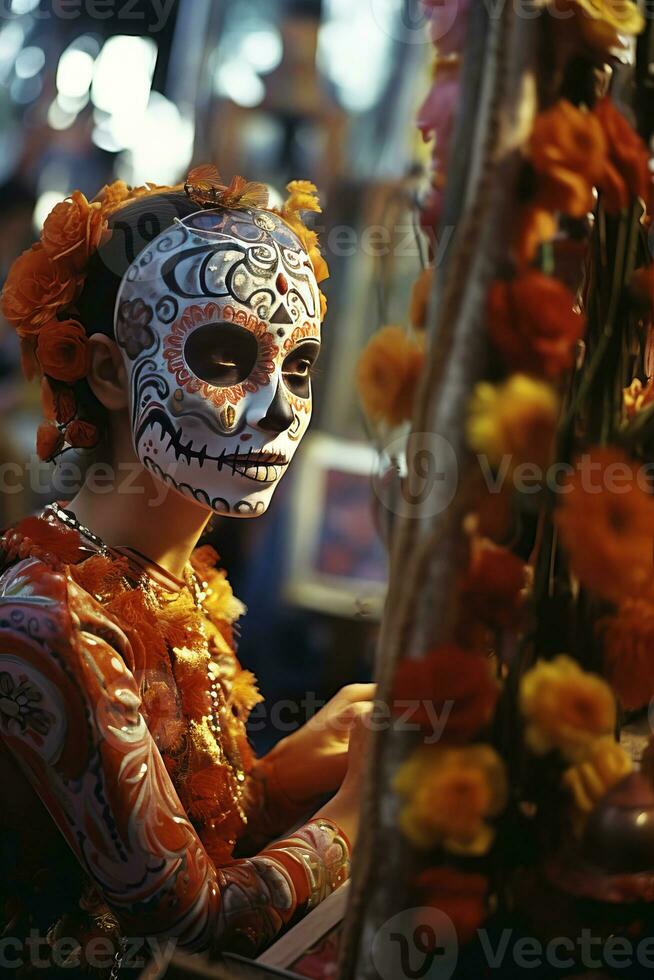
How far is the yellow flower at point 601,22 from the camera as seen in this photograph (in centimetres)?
113

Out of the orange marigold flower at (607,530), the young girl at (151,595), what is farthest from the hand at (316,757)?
the orange marigold flower at (607,530)

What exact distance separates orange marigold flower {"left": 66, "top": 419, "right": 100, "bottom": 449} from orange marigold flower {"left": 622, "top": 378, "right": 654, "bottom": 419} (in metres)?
0.78

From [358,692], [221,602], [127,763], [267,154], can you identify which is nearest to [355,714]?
[358,692]

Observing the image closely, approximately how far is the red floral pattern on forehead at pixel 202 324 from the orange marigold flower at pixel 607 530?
1.69ft

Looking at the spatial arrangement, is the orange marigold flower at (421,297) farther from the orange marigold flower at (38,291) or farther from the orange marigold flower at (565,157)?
the orange marigold flower at (38,291)

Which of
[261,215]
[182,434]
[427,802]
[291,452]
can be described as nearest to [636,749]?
[427,802]

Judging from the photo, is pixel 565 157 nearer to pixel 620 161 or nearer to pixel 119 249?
pixel 620 161

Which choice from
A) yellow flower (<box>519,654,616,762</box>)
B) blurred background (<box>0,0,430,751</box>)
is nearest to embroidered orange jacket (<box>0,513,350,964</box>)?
yellow flower (<box>519,654,616,762</box>)

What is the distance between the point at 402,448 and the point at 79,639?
46 centimetres

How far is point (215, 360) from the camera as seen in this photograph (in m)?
1.48

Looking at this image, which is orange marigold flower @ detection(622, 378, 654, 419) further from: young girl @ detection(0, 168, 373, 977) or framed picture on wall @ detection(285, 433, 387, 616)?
framed picture on wall @ detection(285, 433, 387, 616)

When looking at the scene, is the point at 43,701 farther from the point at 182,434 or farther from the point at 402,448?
the point at 402,448

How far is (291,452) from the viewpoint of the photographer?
1.54 meters

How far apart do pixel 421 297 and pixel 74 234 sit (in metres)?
0.62
